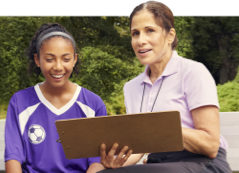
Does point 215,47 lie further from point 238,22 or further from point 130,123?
point 130,123

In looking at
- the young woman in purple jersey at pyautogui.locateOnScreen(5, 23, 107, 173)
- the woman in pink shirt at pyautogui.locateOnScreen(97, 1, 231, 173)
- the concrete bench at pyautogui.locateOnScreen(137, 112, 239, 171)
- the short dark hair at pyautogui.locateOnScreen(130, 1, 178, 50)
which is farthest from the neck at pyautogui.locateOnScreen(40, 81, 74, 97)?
the concrete bench at pyautogui.locateOnScreen(137, 112, 239, 171)

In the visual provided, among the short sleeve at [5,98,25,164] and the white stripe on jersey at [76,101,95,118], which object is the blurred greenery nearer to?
the white stripe on jersey at [76,101,95,118]

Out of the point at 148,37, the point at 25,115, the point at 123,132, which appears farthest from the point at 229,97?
the point at 123,132

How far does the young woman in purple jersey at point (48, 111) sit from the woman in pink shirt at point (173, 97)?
15.3 inches

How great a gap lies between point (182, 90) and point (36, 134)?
109 centimetres

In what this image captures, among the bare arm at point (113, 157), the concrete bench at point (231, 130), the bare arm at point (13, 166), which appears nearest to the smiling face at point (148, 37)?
the bare arm at point (113, 157)

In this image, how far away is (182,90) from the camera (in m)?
1.95

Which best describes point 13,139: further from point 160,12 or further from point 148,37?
point 160,12

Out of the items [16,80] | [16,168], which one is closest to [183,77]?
[16,168]

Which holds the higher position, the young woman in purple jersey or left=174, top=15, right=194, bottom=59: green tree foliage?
left=174, top=15, right=194, bottom=59: green tree foliage

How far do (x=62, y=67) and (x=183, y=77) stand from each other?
86cm

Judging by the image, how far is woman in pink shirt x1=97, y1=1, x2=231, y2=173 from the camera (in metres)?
1.80

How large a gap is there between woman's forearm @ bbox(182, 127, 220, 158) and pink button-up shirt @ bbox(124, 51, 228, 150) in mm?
150

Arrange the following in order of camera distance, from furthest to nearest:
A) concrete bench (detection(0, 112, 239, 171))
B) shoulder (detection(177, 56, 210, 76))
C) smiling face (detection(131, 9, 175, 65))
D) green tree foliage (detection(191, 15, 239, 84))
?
green tree foliage (detection(191, 15, 239, 84))
concrete bench (detection(0, 112, 239, 171))
smiling face (detection(131, 9, 175, 65))
shoulder (detection(177, 56, 210, 76))
